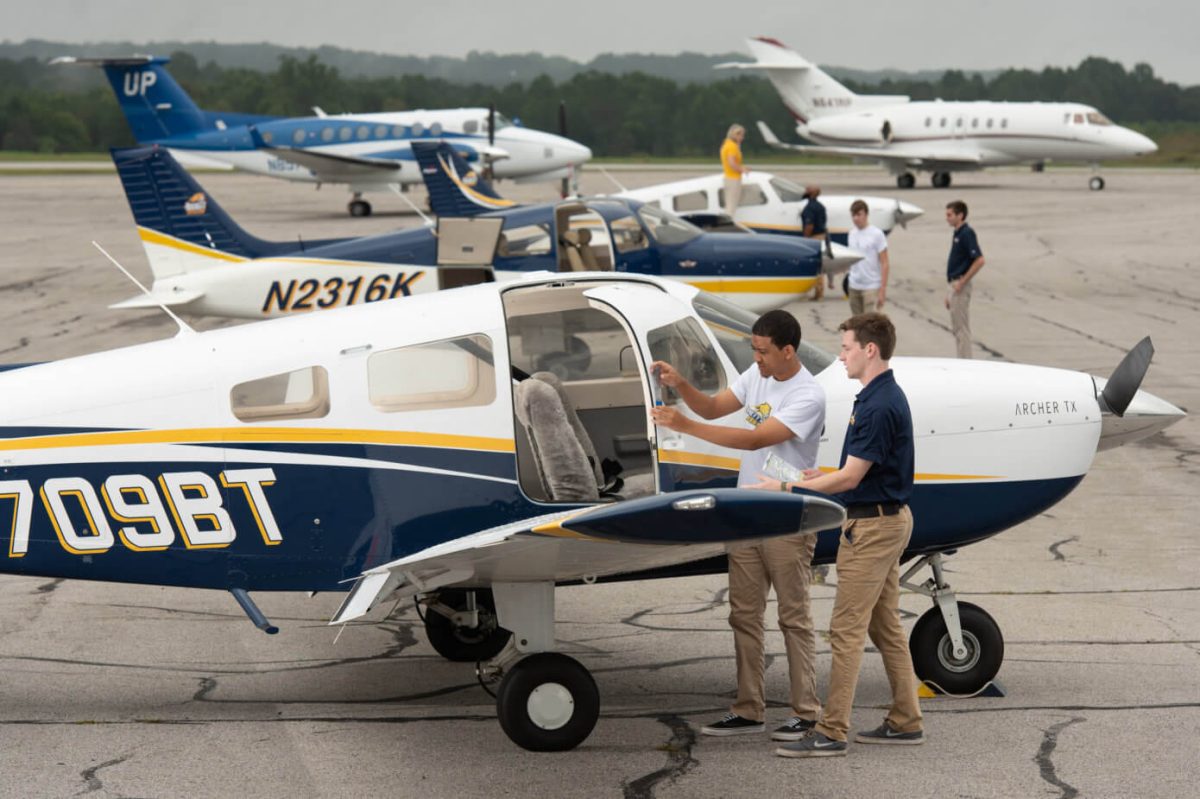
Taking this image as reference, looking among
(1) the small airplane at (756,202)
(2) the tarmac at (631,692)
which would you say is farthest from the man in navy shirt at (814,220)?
(2) the tarmac at (631,692)

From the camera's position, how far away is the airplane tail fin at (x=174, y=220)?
655 inches

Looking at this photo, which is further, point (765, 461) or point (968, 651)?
point (968, 651)

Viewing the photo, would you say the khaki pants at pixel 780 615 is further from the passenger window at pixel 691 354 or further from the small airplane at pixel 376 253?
the small airplane at pixel 376 253

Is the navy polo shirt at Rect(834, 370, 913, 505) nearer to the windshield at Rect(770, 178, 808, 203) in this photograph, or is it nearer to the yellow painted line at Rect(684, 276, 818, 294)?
the yellow painted line at Rect(684, 276, 818, 294)

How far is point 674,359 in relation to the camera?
691 centimetres

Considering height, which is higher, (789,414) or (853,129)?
(789,414)

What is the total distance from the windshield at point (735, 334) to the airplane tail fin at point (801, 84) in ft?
188

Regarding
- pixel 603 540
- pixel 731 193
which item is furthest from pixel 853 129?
pixel 603 540

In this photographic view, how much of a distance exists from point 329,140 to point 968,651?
4086 centimetres

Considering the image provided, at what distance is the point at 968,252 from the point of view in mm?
15812

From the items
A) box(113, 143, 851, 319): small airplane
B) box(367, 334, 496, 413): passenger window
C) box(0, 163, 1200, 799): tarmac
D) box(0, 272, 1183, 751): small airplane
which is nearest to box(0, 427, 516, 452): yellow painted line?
box(0, 272, 1183, 751): small airplane

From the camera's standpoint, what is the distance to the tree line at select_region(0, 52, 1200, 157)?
112 m

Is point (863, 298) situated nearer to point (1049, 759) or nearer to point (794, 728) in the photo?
point (794, 728)

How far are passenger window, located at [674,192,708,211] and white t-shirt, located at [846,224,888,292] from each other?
7.09m
